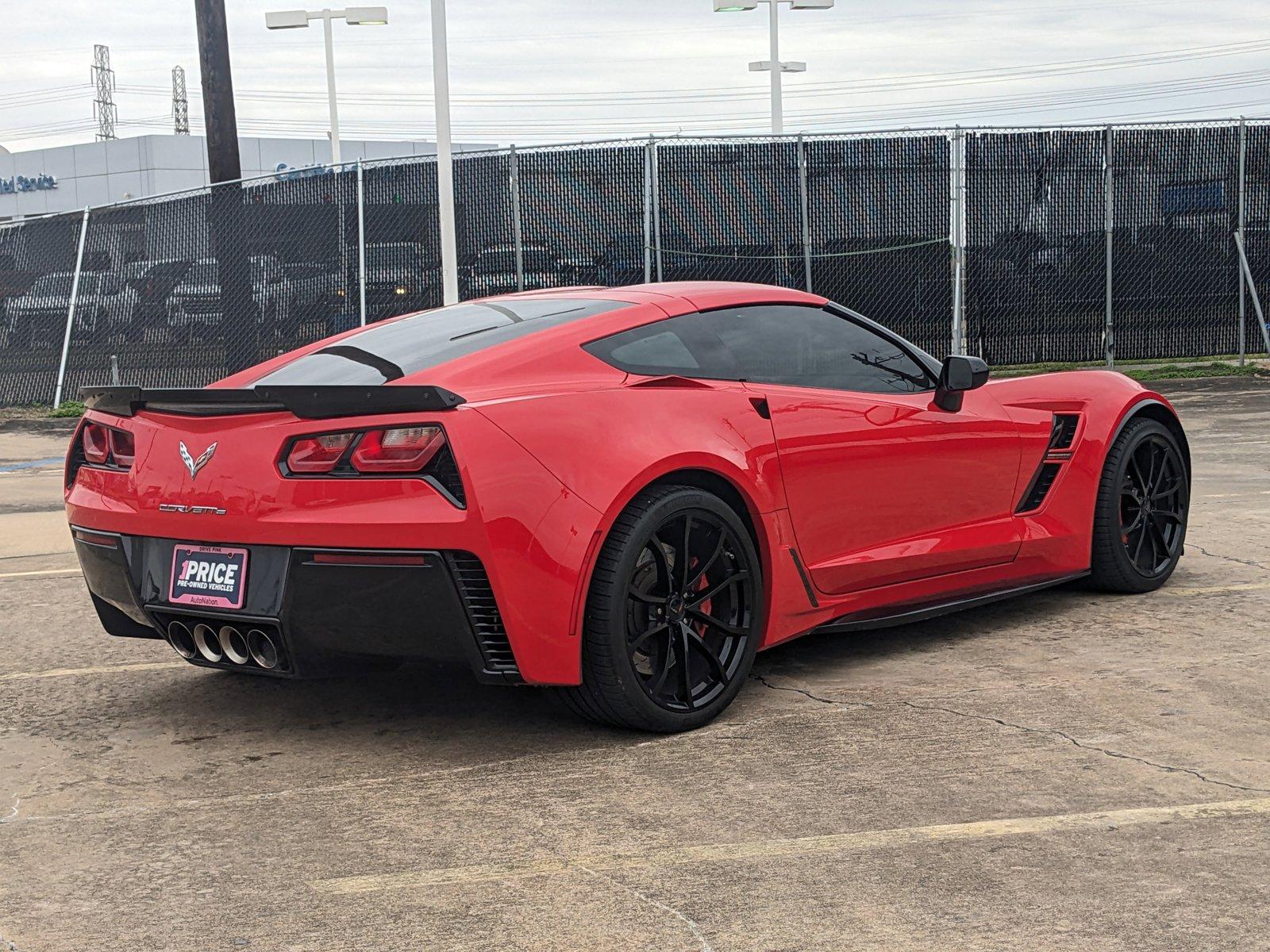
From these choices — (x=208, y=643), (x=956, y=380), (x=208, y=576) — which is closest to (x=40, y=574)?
(x=208, y=643)

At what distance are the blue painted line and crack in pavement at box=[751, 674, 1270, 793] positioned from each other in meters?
9.56

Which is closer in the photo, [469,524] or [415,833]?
[415,833]

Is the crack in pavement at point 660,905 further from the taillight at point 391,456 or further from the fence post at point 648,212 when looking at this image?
the fence post at point 648,212

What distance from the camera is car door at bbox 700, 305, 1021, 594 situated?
5.06 m

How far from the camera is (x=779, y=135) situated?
1689cm

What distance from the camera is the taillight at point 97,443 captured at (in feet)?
15.8

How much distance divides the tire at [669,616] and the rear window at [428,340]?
78cm

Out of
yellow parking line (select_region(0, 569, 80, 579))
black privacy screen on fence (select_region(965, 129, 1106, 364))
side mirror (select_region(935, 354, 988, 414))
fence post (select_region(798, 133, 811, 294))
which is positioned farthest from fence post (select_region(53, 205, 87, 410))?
side mirror (select_region(935, 354, 988, 414))

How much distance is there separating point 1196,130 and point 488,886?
55.8ft

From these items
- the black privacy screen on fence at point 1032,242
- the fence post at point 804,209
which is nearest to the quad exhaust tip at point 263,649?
the fence post at point 804,209

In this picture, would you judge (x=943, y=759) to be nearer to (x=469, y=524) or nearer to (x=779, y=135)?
(x=469, y=524)

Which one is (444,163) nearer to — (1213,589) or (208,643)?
(1213,589)

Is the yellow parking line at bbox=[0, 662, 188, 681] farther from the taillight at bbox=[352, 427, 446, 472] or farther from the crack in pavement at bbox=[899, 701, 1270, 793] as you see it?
the crack in pavement at bbox=[899, 701, 1270, 793]

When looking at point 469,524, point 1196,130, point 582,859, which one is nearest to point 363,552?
point 469,524
